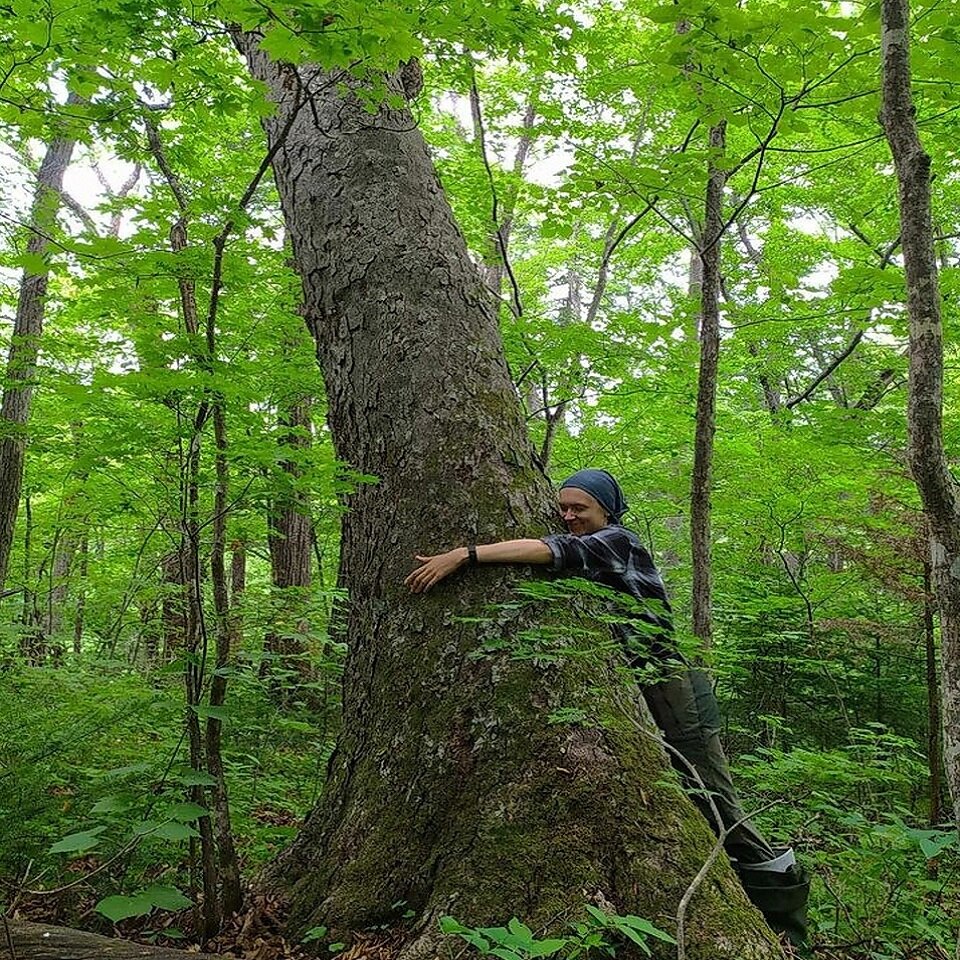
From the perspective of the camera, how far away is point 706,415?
5082 mm

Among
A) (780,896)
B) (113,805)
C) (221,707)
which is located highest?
(221,707)

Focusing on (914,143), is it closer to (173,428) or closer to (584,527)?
(584,527)

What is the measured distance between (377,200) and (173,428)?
1496mm

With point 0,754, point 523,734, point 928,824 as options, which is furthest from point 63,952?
point 928,824

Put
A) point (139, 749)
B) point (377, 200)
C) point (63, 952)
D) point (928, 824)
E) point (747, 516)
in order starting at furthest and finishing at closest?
point (747, 516)
point (928, 824)
point (139, 749)
point (377, 200)
point (63, 952)

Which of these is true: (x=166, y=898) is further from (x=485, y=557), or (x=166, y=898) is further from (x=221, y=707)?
(x=485, y=557)

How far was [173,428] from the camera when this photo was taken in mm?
2789

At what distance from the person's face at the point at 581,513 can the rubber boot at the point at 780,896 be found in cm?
133

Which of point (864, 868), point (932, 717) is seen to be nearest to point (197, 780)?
point (864, 868)

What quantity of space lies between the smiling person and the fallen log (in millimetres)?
1298

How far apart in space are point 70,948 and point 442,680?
1273mm

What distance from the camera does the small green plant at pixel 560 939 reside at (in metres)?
1.42

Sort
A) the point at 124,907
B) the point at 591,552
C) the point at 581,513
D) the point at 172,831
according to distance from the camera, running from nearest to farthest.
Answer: the point at 124,907 < the point at 172,831 < the point at 591,552 < the point at 581,513

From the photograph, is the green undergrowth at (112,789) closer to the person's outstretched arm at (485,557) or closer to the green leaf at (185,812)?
Answer: the green leaf at (185,812)
